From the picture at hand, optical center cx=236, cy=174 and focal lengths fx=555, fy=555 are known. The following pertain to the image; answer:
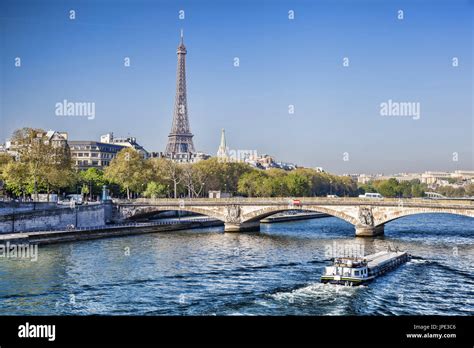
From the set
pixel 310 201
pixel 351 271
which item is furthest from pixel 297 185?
pixel 351 271

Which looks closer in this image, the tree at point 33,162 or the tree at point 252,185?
the tree at point 33,162

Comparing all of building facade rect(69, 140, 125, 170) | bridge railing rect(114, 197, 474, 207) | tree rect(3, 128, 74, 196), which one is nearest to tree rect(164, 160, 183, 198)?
bridge railing rect(114, 197, 474, 207)

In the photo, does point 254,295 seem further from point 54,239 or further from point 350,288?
point 54,239

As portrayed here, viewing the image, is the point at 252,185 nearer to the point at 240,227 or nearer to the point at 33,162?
the point at 240,227

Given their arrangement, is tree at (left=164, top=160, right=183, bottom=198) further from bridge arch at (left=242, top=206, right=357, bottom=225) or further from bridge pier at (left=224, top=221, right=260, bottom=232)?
bridge arch at (left=242, top=206, right=357, bottom=225)

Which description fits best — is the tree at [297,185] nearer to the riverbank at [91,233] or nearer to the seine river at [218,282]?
the riverbank at [91,233]

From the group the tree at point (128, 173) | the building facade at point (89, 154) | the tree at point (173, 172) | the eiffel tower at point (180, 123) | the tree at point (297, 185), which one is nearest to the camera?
the tree at point (128, 173)

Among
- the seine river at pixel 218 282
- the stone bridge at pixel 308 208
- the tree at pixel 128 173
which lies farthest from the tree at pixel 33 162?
the tree at pixel 128 173
